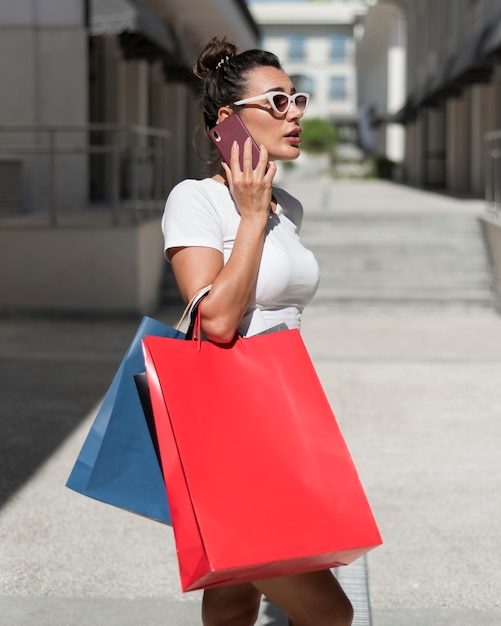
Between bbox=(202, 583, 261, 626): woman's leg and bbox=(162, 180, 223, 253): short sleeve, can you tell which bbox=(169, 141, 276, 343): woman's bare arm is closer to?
bbox=(162, 180, 223, 253): short sleeve

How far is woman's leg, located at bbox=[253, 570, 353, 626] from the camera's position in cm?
222

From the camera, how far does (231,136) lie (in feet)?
7.39

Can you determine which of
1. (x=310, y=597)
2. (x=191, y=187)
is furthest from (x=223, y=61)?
(x=310, y=597)

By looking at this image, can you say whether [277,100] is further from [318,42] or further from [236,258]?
[318,42]

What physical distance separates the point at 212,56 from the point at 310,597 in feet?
3.93

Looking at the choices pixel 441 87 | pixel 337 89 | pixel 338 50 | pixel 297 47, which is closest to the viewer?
pixel 441 87

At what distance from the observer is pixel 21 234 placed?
10.7 m

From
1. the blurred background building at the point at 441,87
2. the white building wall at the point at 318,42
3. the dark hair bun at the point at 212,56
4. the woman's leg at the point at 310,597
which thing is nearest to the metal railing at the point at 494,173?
the blurred background building at the point at 441,87

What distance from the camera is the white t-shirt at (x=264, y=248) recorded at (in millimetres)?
2250

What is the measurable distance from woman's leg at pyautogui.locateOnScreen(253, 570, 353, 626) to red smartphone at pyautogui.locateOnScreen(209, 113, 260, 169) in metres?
0.85

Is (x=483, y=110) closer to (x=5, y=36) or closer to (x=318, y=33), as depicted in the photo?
(x=5, y=36)

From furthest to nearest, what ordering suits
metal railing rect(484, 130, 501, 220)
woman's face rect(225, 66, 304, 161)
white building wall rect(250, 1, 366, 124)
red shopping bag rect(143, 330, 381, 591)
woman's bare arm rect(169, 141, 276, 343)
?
white building wall rect(250, 1, 366, 124) < metal railing rect(484, 130, 501, 220) < woman's face rect(225, 66, 304, 161) < woman's bare arm rect(169, 141, 276, 343) < red shopping bag rect(143, 330, 381, 591)

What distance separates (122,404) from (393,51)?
4575 centimetres

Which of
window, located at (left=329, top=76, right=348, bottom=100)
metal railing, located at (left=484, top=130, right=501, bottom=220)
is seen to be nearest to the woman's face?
metal railing, located at (left=484, top=130, right=501, bottom=220)
